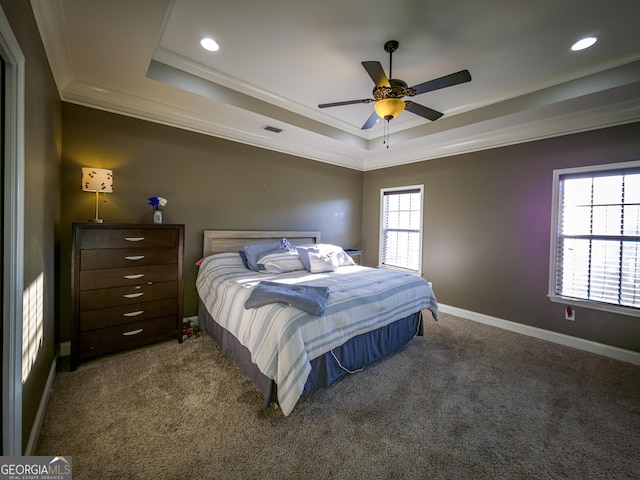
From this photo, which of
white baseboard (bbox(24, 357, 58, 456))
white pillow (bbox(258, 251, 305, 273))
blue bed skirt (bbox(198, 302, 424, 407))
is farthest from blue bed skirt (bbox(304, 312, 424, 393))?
white baseboard (bbox(24, 357, 58, 456))

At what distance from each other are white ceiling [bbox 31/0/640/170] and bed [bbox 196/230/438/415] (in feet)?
5.50

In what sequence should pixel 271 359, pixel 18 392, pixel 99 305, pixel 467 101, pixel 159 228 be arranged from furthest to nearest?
1. pixel 467 101
2. pixel 159 228
3. pixel 99 305
4. pixel 271 359
5. pixel 18 392

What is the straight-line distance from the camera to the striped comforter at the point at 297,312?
166cm

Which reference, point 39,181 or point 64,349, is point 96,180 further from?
point 64,349

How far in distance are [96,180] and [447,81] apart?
3.13 metres

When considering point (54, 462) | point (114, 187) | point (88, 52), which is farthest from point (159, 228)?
point (54, 462)

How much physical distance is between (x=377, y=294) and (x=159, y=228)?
225 cm

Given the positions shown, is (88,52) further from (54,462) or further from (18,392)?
(54,462)

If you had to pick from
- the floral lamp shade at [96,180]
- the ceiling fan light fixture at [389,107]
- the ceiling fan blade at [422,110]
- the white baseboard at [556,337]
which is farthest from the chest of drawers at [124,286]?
the white baseboard at [556,337]

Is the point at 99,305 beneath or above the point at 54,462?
above

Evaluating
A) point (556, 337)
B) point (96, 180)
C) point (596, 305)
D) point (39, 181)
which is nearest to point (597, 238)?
point (596, 305)

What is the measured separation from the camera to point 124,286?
2441 millimetres

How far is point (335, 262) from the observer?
3.37 meters

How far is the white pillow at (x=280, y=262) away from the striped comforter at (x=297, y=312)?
11 cm
